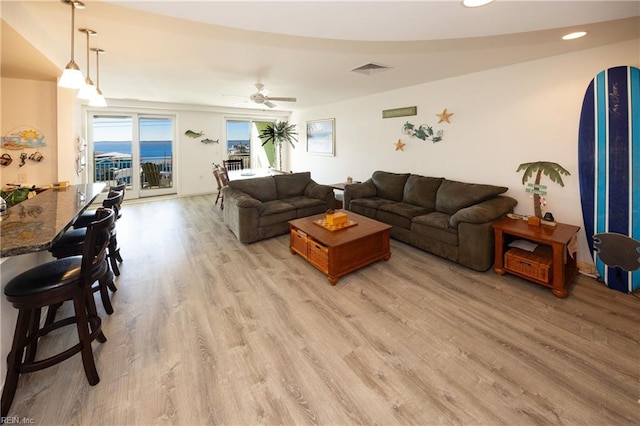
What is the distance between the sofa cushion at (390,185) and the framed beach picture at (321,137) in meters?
2.24

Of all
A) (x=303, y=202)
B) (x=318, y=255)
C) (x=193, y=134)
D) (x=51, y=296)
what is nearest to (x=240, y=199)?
(x=303, y=202)

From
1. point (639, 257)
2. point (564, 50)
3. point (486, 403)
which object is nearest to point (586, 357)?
point (486, 403)

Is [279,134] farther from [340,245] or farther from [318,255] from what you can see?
[340,245]

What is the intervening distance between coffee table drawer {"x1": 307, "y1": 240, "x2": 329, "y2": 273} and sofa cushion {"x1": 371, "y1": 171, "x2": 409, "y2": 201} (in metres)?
2.13

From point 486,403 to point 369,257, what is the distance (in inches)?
73.8

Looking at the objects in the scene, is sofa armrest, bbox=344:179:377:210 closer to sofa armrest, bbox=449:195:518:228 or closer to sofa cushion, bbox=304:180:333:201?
sofa cushion, bbox=304:180:333:201

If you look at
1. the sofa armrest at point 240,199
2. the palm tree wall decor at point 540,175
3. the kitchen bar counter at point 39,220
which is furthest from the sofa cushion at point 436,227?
the kitchen bar counter at point 39,220

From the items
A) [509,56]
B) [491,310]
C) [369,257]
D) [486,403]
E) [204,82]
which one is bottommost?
[486,403]

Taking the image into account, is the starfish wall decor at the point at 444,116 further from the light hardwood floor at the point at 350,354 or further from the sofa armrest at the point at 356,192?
the light hardwood floor at the point at 350,354

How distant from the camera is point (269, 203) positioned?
4684 millimetres

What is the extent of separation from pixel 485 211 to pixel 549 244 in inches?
26.3

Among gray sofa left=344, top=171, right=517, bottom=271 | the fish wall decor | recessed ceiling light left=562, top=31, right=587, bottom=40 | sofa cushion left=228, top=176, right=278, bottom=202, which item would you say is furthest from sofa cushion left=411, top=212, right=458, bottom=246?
the fish wall decor

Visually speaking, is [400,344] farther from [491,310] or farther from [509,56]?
[509,56]

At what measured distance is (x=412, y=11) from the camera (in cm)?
179
